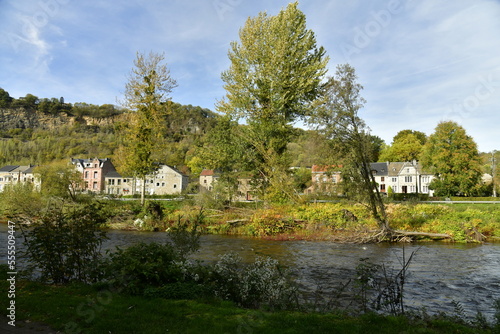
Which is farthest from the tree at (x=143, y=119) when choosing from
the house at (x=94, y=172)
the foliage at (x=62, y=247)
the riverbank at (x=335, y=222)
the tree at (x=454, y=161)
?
the house at (x=94, y=172)

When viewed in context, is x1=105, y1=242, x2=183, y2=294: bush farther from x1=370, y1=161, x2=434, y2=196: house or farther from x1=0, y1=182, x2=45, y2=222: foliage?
x1=370, y1=161, x2=434, y2=196: house

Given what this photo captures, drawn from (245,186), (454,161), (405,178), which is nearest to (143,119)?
(245,186)

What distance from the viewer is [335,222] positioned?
86.0 ft

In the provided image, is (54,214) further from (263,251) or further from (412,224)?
(412,224)

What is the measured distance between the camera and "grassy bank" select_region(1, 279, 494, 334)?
5.66 meters

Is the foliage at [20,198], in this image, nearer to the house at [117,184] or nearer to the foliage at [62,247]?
the foliage at [62,247]

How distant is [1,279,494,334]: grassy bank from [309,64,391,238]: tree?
15126 mm

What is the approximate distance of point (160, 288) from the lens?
304 inches

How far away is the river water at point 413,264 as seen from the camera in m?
9.88

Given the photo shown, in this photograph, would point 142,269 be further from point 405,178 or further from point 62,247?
point 405,178

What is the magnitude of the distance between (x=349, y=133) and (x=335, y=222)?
867cm

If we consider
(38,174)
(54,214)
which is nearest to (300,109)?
(54,214)

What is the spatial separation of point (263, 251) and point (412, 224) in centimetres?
1398

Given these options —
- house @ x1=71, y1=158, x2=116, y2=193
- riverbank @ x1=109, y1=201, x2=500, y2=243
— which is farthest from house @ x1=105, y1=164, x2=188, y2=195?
riverbank @ x1=109, y1=201, x2=500, y2=243
